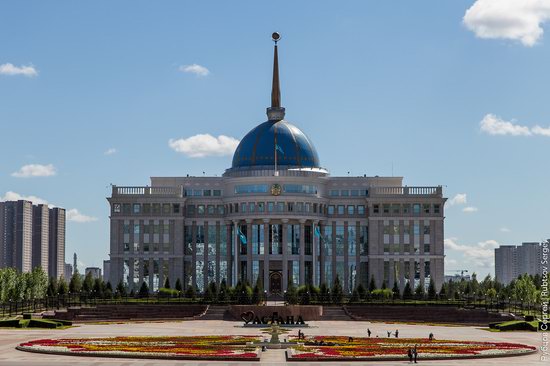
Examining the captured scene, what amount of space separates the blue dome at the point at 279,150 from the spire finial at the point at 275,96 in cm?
123

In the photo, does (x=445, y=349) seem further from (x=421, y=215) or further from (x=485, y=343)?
(x=421, y=215)

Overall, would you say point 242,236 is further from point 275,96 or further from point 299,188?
point 275,96

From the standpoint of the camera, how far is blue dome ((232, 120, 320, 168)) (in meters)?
150

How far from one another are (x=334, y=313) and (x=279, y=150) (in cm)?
3741

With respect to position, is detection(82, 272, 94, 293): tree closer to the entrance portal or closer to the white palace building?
the white palace building

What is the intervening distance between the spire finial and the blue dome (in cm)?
123

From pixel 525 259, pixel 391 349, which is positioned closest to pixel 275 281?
pixel 525 259

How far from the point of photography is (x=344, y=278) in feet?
493

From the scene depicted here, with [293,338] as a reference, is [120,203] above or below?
above

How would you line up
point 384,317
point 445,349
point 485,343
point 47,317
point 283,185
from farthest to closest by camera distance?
point 283,185 → point 384,317 → point 47,317 → point 485,343 → point 445,349

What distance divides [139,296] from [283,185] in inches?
1010

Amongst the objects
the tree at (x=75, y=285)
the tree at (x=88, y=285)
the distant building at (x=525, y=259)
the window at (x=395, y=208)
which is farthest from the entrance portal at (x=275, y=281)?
the distant building at (x=525, y=259)

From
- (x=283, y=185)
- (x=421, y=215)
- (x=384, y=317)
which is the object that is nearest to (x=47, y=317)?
(x=384, y=317)

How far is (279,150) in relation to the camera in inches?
5876
